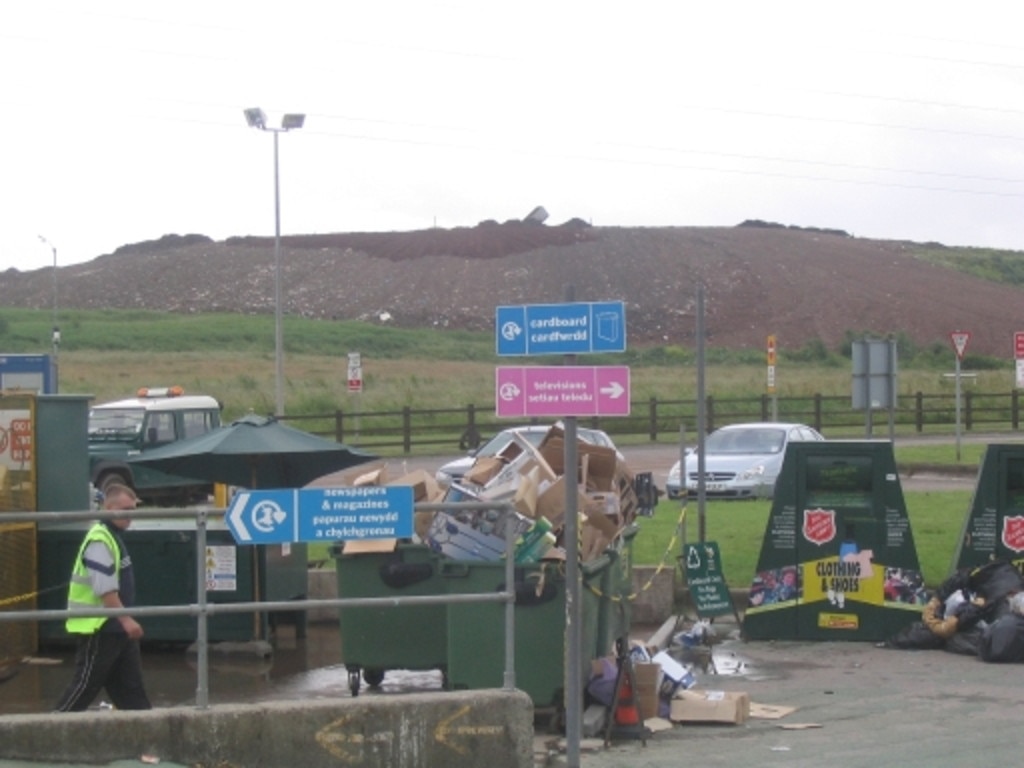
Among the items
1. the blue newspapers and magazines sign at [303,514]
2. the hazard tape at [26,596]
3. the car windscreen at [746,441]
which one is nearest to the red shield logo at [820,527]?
the blue newspapers and magazines sign at [303,514]

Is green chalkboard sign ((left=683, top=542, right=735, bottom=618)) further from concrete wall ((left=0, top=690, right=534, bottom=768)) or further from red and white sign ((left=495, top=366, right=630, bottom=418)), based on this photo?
red and white sign ((left=495, top=366, right=630, bottom=418))

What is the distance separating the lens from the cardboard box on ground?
10.2 m

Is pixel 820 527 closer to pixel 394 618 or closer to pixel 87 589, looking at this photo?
pixel 394 618

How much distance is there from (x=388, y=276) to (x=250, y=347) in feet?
107

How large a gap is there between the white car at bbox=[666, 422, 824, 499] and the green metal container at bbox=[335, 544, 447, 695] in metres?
13.0

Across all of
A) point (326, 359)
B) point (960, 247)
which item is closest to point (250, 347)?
point (326, 359)

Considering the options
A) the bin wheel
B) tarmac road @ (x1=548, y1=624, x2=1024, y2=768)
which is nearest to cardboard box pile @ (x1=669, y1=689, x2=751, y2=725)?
tarmac road @ (x1=548, y1=624, x2=1024, y2=768)

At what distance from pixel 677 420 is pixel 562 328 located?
3726cm

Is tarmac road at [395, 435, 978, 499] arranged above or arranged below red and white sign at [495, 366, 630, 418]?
below

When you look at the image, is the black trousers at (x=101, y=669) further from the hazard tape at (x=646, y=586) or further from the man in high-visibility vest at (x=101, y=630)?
the hazard tape at (x=646, y=586)

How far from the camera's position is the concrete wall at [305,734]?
316 inches

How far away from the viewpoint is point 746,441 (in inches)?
1017

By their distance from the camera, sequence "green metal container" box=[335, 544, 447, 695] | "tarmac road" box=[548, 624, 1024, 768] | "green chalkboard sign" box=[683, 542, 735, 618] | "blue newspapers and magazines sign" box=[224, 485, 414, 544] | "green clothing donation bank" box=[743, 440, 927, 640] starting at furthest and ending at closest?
"green clothing donation bank" box=[743, 440, 927, 640] < "green chalkboard sign" box=[683, 542, 735, 618] < "green metal container" box=[335, 544, 447, 695] < "tarmac road" box=[548, 624, 1024, 768] < "blue newspapers and magazines sign" box=[224, 485, 414, 544]

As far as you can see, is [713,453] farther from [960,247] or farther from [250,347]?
[960,247]
